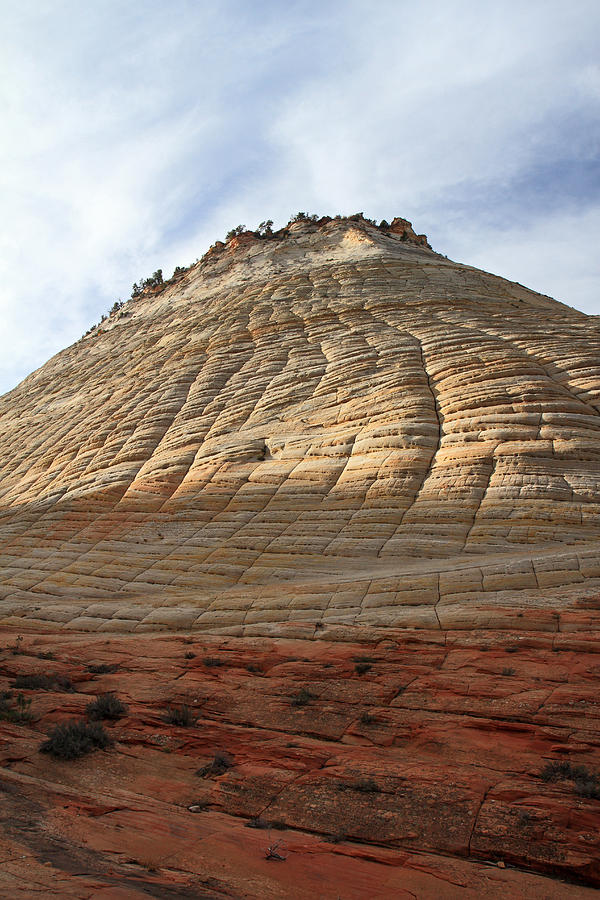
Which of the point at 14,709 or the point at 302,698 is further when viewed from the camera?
the point at 14,709

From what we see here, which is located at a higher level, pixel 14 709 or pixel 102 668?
pixel 102 668

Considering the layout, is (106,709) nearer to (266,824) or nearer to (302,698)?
(302,698)

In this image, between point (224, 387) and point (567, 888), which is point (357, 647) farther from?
point (224, 387)

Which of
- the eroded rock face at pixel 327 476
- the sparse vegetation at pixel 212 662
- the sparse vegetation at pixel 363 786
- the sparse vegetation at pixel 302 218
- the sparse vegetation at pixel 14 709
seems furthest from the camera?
the sparse vegetation at pixel 302 218

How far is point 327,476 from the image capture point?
15.0 meters

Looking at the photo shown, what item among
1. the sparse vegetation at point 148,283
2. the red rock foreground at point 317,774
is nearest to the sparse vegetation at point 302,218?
the sparse vegetation at point 148,283

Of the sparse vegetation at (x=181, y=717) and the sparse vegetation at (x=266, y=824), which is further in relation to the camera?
the sparse vegetation at (x=181, y=717)

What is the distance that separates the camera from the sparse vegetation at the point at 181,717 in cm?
706

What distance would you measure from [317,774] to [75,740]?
2.53m

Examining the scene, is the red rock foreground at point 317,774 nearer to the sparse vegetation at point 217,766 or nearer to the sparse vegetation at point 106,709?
the sparse vegetation at point 217,766

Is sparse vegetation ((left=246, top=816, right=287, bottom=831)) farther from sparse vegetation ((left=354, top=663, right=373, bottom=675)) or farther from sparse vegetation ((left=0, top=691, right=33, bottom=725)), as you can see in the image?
sparse vegetation ((left=0, top=691, right=33, bottom=725))

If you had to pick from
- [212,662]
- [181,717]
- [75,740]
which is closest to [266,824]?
Result: [181,717]

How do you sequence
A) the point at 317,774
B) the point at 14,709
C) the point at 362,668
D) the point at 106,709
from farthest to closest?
the point at 362,668 < the point at 14,709 < the point at 106,709 < the point at 317,774

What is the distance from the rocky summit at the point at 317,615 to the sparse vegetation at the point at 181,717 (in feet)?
0.12
